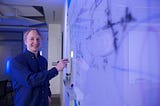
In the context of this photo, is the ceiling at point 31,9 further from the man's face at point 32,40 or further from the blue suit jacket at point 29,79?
the blue suit jacket at point 29,79

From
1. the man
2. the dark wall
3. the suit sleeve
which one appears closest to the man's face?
the man

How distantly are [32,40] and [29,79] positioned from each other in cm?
40

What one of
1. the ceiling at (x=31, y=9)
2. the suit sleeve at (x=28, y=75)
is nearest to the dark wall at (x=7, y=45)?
the ceiling at (x=31, y=9)

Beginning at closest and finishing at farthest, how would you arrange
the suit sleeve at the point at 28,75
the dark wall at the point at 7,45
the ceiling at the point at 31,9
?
the suit sleeve at the point at 28,75
the ceiling at the point at 31,9
the dark wall at the point at 7,45

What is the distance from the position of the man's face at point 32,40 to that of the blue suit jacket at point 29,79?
50mm

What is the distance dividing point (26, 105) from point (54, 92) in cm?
562

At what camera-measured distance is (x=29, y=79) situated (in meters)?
1.84

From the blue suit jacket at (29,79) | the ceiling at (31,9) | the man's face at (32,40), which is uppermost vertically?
the ceiling at (31,9)

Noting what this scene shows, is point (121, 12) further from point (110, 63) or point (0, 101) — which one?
point (0, 101)

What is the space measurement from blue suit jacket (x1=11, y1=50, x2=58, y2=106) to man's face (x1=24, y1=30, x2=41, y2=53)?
0.05 m

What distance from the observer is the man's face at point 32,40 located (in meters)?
2.04

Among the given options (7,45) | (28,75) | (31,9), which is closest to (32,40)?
(28,75)

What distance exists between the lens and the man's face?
80.3 inches

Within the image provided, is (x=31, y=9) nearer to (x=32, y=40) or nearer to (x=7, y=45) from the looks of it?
(x=32, y=40)
